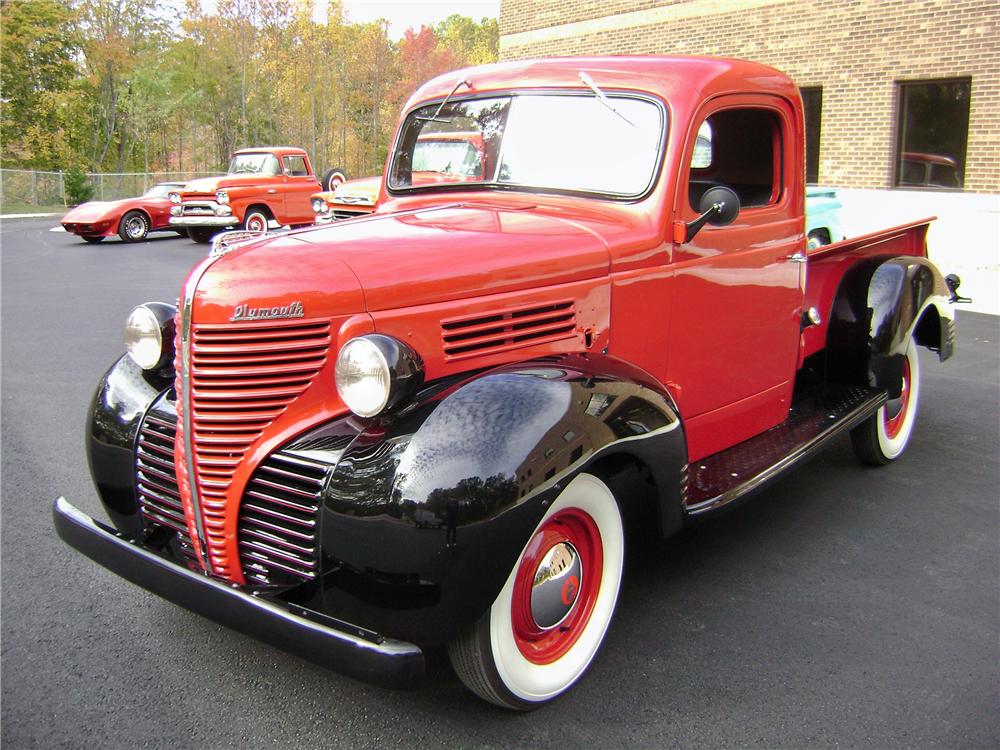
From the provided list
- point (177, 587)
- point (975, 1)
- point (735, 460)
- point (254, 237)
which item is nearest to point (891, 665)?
point (735, 460)

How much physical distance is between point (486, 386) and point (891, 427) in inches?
136

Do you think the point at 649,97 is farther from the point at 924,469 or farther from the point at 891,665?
the point at 924,469

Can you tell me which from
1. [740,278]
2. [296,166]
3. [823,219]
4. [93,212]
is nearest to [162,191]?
[93,212]

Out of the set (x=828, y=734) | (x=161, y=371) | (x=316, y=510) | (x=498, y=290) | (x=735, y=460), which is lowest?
(x=828, y=734)

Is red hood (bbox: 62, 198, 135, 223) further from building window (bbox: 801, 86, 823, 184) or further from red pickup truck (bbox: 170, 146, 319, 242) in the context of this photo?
building window (bbox: 801, 86, 823, 184)

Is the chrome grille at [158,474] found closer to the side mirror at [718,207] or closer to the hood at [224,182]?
the side mirror at [718,207]

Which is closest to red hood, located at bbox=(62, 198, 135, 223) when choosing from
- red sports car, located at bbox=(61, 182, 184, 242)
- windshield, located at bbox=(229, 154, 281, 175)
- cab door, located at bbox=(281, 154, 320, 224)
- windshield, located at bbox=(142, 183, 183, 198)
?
red sports car, located at bbox=(61, 182, 184, 242)

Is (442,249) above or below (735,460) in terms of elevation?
above

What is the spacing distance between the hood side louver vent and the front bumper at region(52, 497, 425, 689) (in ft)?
2.99

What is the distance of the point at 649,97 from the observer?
11.4 feet

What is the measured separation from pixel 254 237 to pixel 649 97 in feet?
5.38

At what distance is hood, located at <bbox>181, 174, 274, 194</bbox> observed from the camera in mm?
17688

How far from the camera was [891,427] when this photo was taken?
16.7 ft

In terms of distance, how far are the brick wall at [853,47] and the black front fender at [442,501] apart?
11562 mm
